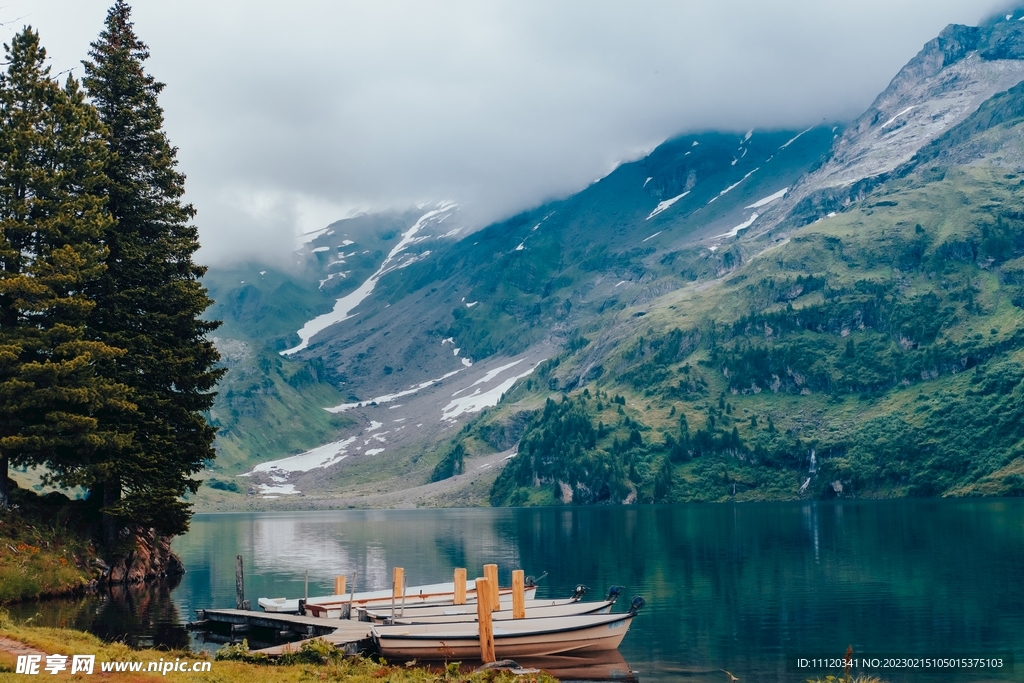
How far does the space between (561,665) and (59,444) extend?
38.1 meters

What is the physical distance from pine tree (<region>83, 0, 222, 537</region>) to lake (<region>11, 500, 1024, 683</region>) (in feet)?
28.1

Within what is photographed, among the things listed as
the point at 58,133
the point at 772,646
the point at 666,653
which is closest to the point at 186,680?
the point at 666,653

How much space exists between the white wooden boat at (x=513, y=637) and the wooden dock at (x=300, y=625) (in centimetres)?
121

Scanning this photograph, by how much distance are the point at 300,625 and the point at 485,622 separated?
44.1ft

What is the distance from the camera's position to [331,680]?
3444cm

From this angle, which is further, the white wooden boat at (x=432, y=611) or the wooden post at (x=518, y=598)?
the white wooden boat at (x=432, y=611)

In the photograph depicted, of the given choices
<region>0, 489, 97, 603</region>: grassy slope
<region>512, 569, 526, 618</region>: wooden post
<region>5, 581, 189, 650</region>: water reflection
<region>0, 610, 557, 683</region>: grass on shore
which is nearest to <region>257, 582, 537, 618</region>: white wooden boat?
<region>5, 581, 189, 650</region>: water reflection

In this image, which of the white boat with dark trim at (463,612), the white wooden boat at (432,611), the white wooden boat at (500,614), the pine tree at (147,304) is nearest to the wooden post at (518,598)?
the white wooden boat at (500,614)

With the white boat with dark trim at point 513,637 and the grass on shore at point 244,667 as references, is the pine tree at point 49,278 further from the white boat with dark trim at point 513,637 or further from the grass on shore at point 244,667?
the white boat with dark trim at point 513,637

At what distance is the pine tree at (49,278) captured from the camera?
206ft

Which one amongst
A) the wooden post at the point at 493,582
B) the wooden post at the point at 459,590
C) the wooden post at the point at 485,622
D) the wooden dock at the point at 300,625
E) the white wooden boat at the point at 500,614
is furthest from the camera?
the wooden post at the point at 459,590

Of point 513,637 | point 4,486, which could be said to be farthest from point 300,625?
point 4,486

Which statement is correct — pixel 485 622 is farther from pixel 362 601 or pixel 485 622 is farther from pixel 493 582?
pixel 362 601

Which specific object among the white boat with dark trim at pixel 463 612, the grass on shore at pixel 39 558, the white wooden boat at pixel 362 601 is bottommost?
the white wooden boat at pixel 362 601
